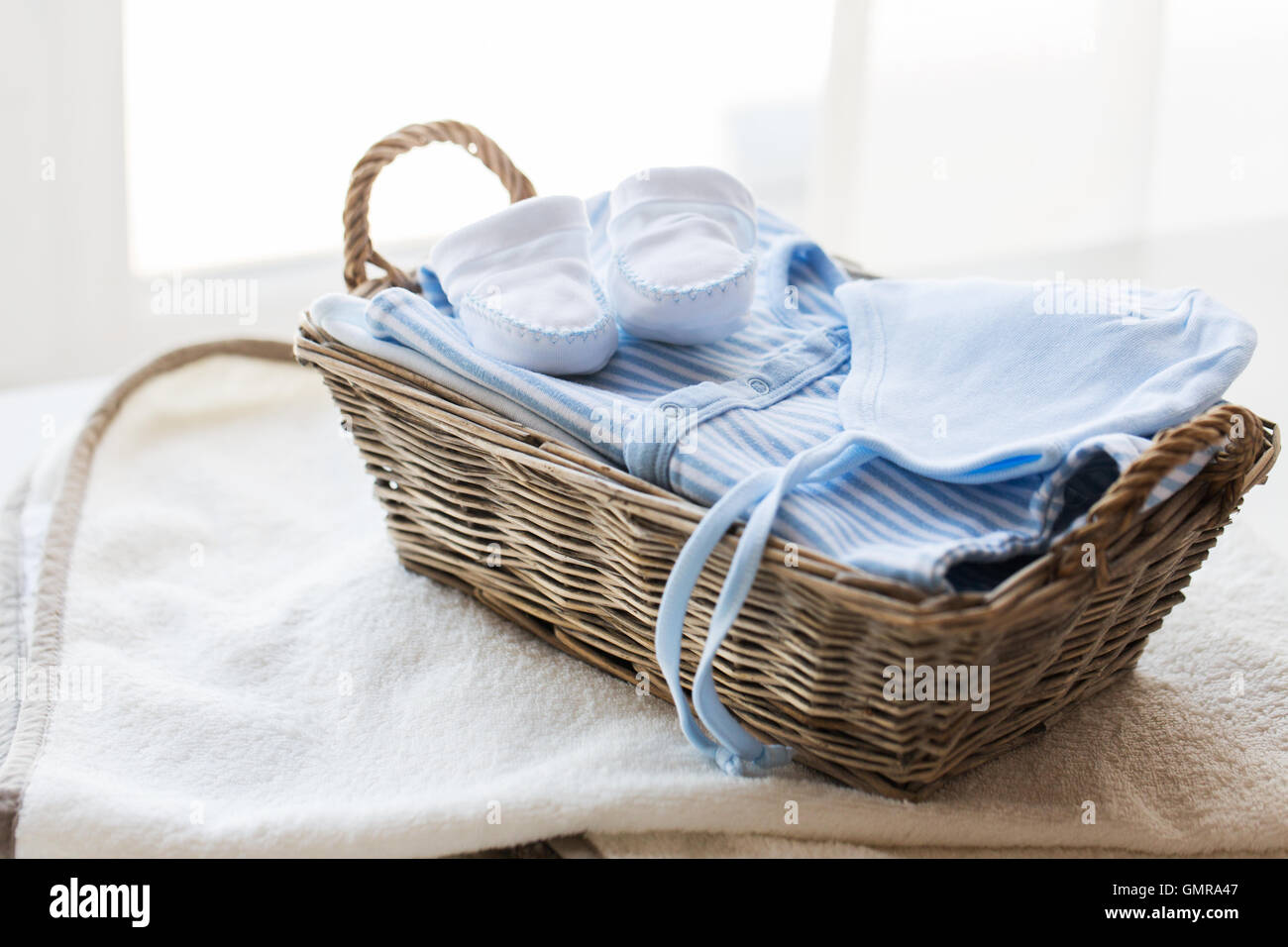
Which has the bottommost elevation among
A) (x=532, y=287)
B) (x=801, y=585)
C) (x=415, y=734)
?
(x=415, y=734)

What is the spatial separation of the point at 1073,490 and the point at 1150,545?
0.20 feet

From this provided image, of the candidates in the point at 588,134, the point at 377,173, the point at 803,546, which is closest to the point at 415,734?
the point at 803,546

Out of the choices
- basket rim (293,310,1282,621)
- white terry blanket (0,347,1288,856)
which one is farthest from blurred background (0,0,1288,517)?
basket rim (293,310,1282,621)

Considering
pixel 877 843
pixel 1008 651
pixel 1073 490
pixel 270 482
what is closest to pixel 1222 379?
pixel 1073 490

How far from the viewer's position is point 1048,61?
4.86 ft

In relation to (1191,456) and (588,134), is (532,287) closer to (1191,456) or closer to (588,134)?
(1191,456)

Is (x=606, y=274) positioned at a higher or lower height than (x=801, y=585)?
higher

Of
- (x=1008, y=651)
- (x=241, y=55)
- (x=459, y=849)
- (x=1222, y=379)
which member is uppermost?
(x=241, y=55)

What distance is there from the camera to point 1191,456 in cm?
61

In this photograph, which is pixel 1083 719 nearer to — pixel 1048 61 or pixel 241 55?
pixel 1048 61

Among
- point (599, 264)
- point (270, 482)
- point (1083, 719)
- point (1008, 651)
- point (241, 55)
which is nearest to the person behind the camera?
point (1008, 651)

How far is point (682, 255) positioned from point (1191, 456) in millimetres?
349

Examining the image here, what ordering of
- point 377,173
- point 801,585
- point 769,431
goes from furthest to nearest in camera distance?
point 377,173, point 769,431, point 801,585

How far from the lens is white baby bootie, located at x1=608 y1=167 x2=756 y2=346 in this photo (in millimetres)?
805
